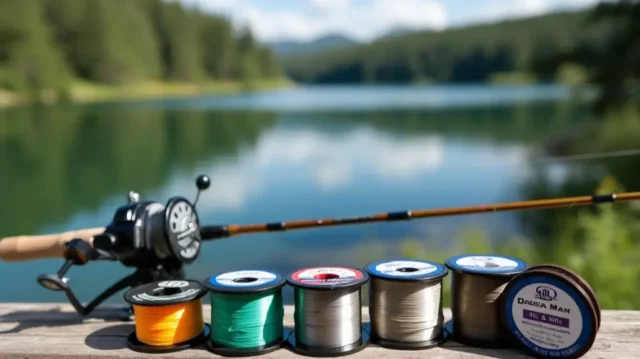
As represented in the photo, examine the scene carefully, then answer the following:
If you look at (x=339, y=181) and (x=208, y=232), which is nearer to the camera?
(x=208, y=232)

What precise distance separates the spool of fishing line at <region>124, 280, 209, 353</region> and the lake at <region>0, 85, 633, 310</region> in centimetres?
219

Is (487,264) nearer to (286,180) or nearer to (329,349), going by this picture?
(329,349)

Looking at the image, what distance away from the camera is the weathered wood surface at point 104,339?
1915 millimetres

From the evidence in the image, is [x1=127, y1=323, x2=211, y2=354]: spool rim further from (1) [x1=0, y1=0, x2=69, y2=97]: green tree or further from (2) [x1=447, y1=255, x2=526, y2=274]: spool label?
(1) [x1=0, y1=0, x2=69, y2=97]: green tree

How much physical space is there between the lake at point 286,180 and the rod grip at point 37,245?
91.2 inches

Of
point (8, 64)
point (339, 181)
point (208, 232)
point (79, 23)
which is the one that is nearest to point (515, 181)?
point (339, 181)

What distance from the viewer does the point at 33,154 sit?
16688mm

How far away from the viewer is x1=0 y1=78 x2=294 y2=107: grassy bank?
37431 mm

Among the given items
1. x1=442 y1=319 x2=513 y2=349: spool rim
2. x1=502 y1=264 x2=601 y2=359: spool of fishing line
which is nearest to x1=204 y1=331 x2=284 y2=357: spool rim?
x1=442 y1=319 x2=513 y2=349: spool rim

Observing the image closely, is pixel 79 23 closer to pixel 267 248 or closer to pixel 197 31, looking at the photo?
pixel 197 31

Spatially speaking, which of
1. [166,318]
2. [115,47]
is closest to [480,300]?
[166,318]

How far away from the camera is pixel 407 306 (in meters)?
1.93

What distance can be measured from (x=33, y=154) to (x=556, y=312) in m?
16.9

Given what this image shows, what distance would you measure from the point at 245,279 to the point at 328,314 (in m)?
0.28
